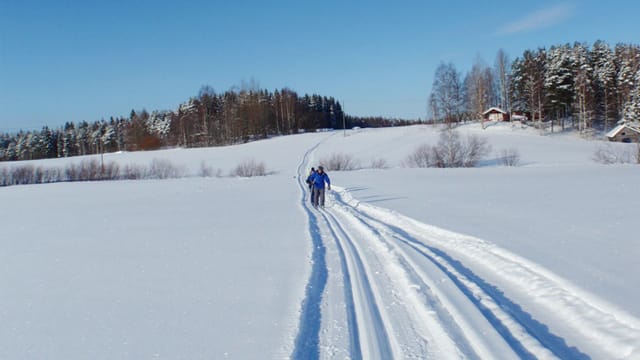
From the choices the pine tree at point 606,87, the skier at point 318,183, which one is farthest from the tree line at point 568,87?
the skier at point 318,183

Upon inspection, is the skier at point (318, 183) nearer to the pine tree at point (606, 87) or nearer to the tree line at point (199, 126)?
the pine tree at point (606, 87)

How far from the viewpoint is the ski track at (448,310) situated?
148 inches

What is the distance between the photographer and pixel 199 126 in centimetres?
8094

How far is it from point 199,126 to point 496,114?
55.0 m

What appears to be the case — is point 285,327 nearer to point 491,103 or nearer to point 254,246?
point 254,246

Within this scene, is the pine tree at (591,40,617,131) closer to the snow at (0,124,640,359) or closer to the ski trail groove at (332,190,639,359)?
the snow at (0,124,640,359)

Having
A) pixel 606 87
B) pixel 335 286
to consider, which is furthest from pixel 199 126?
pixel 335 286

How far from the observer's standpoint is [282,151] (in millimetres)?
59188

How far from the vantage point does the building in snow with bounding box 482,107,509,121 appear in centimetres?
6380

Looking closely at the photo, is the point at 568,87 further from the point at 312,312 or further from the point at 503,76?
the point at 312,312

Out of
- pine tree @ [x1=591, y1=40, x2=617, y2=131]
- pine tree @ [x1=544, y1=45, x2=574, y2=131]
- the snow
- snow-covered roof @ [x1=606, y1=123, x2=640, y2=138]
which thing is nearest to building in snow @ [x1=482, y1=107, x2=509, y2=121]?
pine tree @ [x1=544, y1=45, x2=574, y2=131]

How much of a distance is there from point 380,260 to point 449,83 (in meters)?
48.2

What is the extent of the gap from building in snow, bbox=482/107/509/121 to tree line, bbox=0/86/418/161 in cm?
3004

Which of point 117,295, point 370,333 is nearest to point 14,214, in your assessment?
point 117,295
